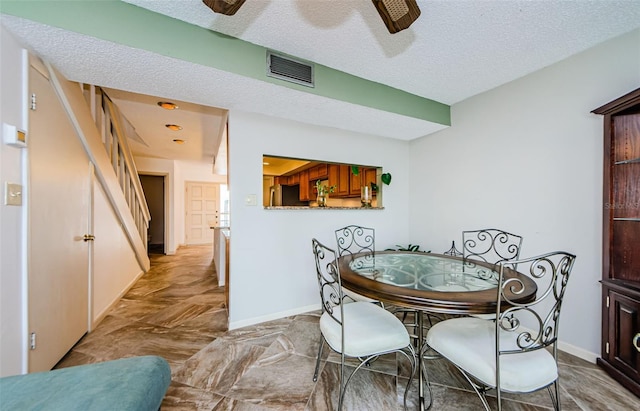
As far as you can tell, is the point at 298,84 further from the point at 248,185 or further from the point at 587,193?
the point at 587,193

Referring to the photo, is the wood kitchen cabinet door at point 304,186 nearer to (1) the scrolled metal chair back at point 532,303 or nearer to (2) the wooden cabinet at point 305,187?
(2) the wooden cabinet at point 305,187

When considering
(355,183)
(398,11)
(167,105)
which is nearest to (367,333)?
(398,11)

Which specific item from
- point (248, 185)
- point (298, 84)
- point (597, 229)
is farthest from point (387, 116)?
point (597, 229)

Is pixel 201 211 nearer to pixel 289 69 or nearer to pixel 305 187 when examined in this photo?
pixel 305 187

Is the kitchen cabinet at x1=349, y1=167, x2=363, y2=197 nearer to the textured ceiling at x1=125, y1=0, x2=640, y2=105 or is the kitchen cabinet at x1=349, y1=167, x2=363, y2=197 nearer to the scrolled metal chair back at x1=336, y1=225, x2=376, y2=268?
the scrolled metal chair back at x1=336, y1=225, x2=376, y2=268

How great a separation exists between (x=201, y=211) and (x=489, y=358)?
7.90 meters

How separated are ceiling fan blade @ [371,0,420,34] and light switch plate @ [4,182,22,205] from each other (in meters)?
2.05

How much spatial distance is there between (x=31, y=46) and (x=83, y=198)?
1.30 metres

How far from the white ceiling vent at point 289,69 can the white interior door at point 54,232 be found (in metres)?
1.46

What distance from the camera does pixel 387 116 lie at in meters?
2.55

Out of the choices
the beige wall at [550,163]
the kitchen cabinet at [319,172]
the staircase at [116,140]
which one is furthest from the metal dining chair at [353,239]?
the staircase at [116,140]

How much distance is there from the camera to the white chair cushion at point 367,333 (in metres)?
1.37

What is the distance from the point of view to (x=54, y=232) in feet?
5.84

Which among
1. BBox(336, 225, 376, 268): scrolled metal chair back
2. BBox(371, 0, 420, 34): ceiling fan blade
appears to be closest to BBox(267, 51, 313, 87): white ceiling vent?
BBox(371, 0, 420, 34): ceiling fan blade
